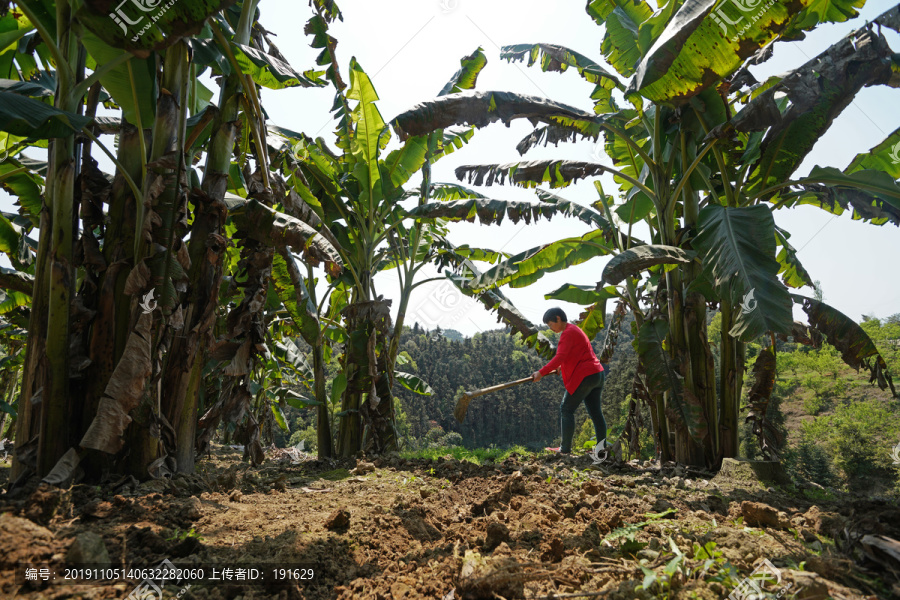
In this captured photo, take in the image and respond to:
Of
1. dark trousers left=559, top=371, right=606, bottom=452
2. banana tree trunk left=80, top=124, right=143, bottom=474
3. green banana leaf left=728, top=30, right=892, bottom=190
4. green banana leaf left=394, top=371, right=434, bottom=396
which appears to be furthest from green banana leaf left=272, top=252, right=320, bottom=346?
green banana leaf left=728, top=30, right=892, bottom=190

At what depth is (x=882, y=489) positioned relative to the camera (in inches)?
603

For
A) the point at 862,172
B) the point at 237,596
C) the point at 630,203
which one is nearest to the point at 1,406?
the point at 237,596

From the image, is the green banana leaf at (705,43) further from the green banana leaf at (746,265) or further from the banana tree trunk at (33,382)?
the banana tree trunk at (33,382)

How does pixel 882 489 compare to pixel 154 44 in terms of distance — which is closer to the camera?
pixel 154 44

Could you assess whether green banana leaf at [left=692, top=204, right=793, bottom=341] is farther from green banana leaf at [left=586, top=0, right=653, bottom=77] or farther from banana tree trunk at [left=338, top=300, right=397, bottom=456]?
banana tree trunk at [left=338, top=300, right=397, bottom=456]

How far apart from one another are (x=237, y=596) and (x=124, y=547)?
1.63 feet

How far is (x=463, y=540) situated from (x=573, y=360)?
10.8 feet

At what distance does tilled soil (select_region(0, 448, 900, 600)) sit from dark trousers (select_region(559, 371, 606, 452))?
1.94 m

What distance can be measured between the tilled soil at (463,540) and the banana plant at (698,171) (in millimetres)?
1245

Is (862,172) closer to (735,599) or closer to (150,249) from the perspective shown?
(735,599)

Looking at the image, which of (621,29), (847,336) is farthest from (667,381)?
(621,29)

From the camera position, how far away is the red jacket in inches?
199

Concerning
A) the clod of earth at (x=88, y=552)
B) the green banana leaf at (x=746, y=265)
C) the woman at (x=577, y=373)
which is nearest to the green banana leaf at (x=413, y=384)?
the woman at (x=577, y=373)

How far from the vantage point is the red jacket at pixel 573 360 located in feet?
16.6
